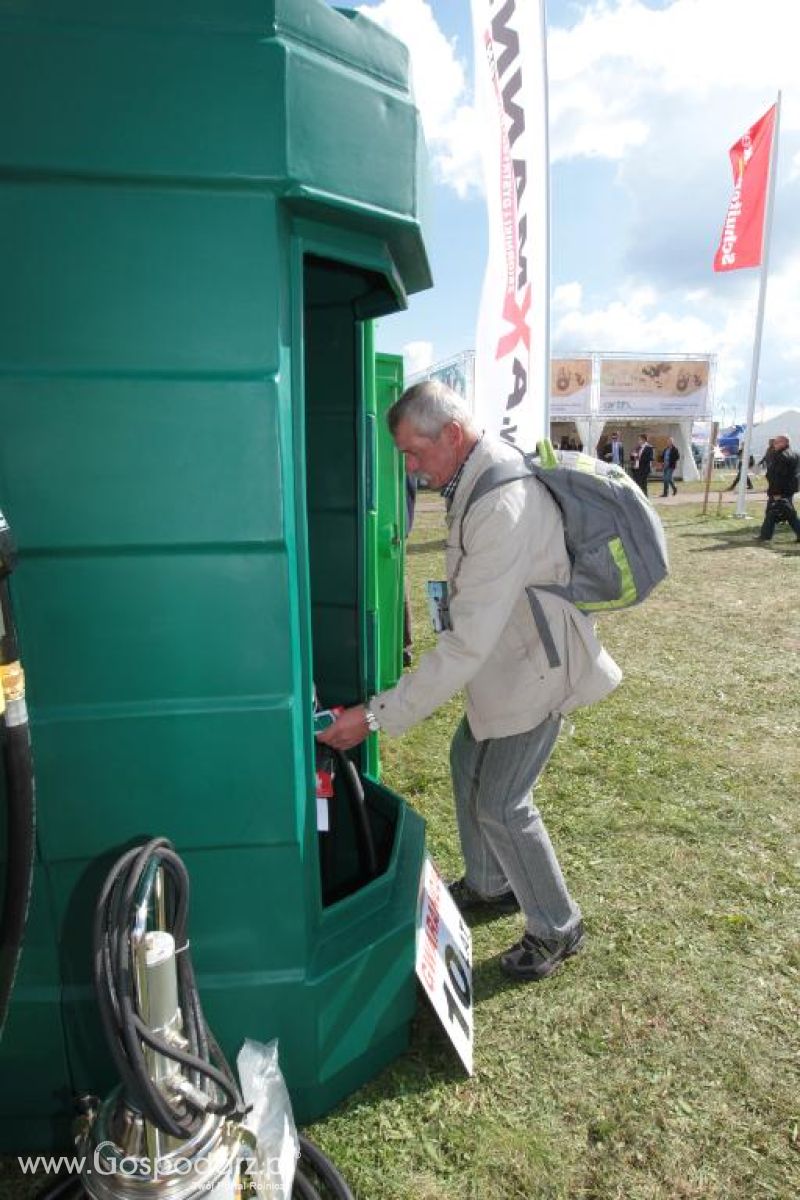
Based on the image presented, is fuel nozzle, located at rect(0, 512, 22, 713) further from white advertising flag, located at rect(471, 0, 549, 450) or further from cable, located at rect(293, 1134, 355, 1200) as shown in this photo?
white advertising flag, located at rect(471, 0, 549, 450)

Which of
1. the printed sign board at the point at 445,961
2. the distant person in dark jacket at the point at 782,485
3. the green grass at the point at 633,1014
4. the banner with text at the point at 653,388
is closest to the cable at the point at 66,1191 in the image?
the green grass at the point at 633,1014

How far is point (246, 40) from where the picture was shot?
1312 millimetres

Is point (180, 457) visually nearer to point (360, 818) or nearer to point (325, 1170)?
point (360, 818)

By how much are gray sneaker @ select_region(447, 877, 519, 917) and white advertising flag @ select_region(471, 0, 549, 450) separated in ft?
7.11

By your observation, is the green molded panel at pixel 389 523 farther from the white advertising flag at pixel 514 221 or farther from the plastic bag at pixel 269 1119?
the plastic bag at pixel 269 1119

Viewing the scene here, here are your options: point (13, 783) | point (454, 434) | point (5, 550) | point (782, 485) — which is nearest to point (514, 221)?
point (454, 434)

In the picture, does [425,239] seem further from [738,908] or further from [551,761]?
[551,761]

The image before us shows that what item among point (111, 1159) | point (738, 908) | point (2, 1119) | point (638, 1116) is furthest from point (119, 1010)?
point (738, 908)

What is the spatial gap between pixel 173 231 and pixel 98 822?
1166 mm

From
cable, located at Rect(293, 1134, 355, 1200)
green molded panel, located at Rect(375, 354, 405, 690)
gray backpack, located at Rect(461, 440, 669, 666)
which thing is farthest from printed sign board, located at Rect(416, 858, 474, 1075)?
green molded panel, located at Rect(375, 354, 405, 690)

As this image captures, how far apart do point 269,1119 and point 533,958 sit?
1047 mm

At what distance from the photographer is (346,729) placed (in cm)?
190

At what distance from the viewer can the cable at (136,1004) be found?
42.9 inches

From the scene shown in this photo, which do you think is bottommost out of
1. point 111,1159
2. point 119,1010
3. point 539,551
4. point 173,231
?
point 111,1159
